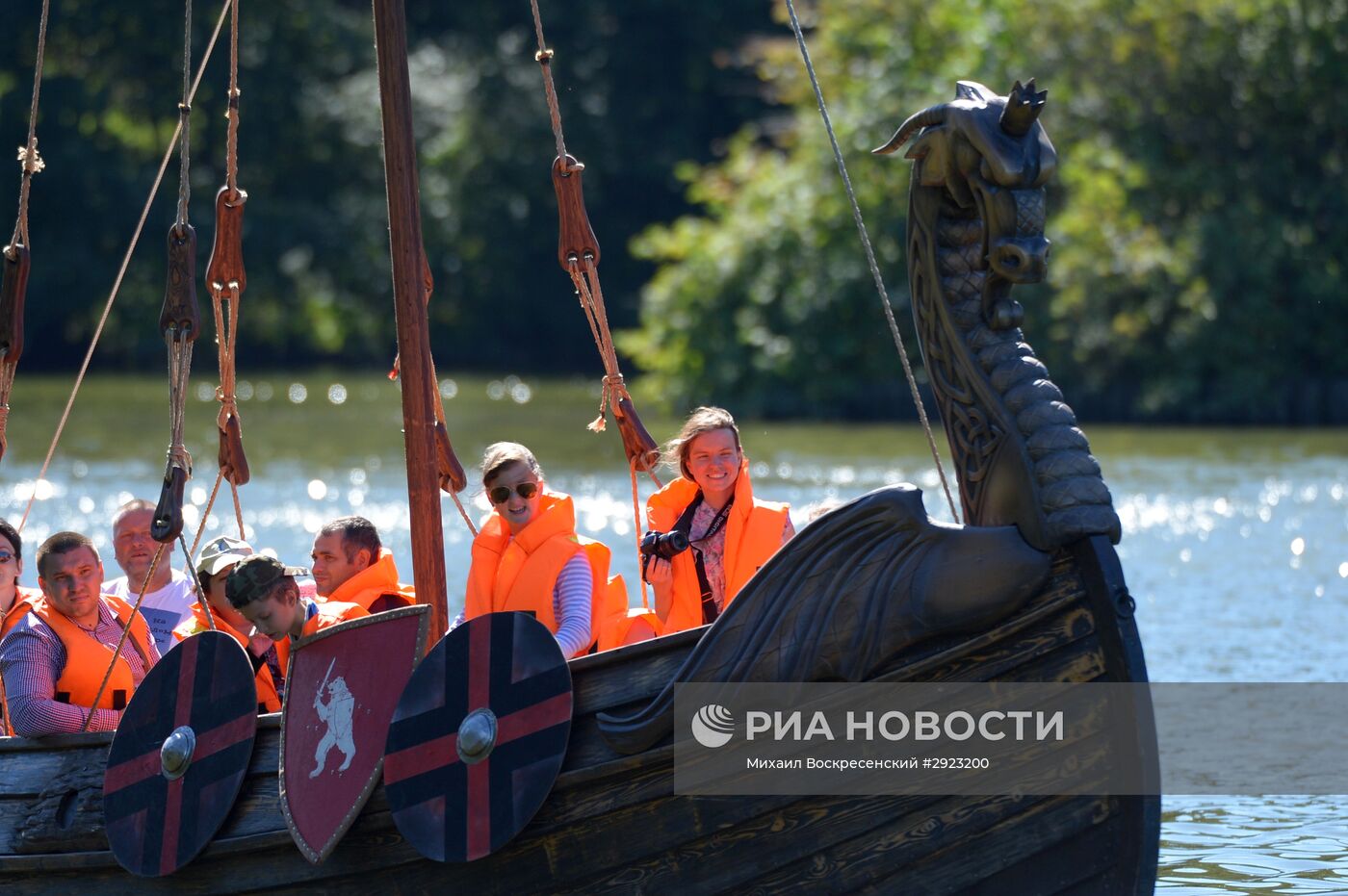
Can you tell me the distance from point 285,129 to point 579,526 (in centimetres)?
2385

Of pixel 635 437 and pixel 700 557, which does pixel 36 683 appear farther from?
pixel 635 437

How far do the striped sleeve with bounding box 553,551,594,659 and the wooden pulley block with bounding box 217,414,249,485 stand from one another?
145cm

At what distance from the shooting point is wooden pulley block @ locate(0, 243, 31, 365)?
673 cm

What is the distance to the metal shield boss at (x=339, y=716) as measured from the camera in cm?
488

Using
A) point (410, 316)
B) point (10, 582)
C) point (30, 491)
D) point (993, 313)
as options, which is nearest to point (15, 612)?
point (10, 582)

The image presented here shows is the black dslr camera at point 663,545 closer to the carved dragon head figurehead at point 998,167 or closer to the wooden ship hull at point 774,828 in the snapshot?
the wooden ship hull at point 774,828

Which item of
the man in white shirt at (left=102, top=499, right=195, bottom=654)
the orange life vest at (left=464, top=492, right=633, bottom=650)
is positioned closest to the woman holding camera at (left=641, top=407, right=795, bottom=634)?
the orange life vest at (left=464, top=492, right=633, bottom=650)

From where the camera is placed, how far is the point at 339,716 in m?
4.93

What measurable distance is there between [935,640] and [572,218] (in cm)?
260

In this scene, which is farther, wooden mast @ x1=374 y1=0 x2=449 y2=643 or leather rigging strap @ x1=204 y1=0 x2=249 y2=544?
leather rigging strap @ x1=204 y1=0 x2=249 y2=544

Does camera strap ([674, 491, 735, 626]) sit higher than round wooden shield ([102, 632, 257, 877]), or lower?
higher

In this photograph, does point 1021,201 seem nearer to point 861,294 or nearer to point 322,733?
point 322,733

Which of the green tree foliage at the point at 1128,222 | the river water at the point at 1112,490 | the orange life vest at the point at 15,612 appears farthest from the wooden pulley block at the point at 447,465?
the green tree foliage at the point at 1128,222

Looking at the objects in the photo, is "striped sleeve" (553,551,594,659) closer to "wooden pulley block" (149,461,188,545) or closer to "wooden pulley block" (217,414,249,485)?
"wooden pulley block" (149,461,188,545)
